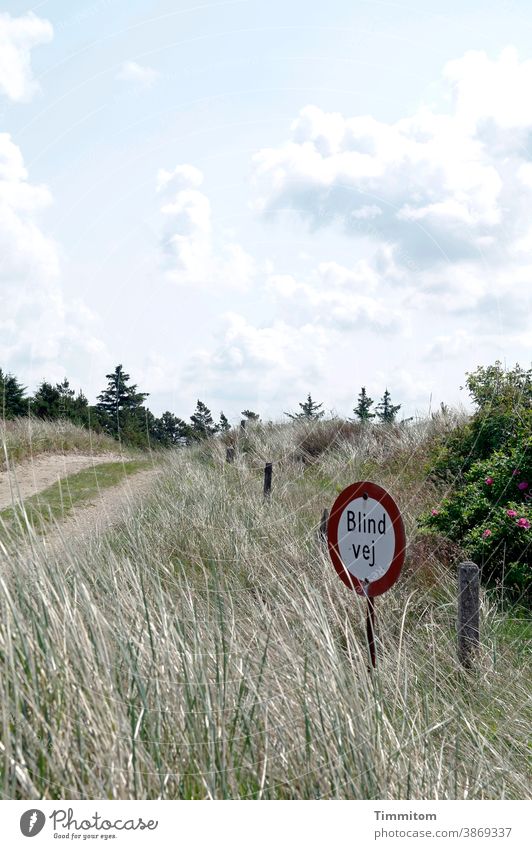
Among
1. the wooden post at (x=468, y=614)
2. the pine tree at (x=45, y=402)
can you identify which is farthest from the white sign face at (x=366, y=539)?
the pine tree at (x=45, y=402)

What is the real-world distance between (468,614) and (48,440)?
13390 mm

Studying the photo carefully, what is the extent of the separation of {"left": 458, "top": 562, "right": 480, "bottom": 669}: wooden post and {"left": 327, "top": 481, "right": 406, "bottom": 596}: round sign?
2.98ft

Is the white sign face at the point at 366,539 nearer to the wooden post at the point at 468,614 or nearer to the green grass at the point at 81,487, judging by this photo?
the wooden post at the point at 468,614

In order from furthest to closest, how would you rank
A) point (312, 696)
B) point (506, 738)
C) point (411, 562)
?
point (411, 562)
point (506, 738)
point (312, 696)

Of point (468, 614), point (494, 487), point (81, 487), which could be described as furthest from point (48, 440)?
point (468, 614)

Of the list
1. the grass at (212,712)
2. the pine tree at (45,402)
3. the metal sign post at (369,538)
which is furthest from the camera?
the pine tree at (45,402)

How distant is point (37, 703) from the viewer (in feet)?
7.88

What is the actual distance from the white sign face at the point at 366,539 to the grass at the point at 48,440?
10835mm

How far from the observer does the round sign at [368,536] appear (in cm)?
362

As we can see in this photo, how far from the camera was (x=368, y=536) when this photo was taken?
145 inches

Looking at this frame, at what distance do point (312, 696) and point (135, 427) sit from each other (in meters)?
15.4

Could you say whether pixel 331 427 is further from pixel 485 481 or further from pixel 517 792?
pixel 517 792
